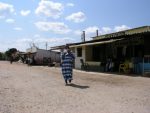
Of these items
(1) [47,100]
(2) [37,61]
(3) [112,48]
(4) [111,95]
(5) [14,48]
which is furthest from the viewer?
(5) [14,48]

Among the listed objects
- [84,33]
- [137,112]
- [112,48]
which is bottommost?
[137,112]

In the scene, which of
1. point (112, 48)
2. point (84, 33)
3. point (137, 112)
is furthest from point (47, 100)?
point (84, 33)

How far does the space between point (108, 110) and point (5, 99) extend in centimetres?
395

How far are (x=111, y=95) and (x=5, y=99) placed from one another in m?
3.69

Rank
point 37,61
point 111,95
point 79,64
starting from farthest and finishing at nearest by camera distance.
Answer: point 37,61 → point 79,64 → point 111,95

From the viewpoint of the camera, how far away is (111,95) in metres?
10.8

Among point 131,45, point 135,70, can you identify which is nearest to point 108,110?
point 135,70

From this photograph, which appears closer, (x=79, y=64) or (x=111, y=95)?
(x=111, y=95)

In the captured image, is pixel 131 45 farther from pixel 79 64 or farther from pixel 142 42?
pixel 79 64

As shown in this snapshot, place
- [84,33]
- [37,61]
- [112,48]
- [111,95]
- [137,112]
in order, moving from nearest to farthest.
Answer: [137,112]
[111,95]
[112,48]
[37,61]
[84,33]

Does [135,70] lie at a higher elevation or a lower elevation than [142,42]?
lower

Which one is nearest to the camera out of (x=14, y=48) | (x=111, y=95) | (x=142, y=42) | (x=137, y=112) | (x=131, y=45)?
(x=137, y=112)

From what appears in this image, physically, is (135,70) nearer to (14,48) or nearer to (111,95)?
(111,95)

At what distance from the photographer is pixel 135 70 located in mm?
20938
